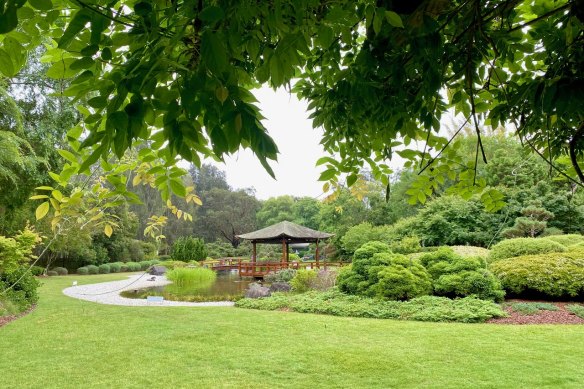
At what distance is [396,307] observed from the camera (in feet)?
28.0

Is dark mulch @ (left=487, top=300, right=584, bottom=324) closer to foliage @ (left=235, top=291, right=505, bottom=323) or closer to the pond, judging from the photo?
foliage @ (left=235, top=291, right=505, bottom=323)

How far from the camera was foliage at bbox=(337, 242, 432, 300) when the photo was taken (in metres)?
9.23

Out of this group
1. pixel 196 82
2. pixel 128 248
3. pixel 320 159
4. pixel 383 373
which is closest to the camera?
pixel 196 82

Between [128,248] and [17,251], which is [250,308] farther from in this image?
[128,248]

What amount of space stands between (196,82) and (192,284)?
16948 mm

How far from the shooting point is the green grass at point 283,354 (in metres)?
4.48

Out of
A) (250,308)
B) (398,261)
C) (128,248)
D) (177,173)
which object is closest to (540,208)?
(398,261)

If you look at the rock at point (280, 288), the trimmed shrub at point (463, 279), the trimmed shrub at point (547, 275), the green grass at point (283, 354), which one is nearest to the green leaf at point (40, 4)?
the green grass at point (283, 354)

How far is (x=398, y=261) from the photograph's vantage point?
9.98m

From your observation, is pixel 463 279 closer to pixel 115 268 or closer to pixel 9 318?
pixel 9 318

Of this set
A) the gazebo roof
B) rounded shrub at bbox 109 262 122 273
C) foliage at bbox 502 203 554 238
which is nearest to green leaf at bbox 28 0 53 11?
foliage at bbox 502 203 554 238

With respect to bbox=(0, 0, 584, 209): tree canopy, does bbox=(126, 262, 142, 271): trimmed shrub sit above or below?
below

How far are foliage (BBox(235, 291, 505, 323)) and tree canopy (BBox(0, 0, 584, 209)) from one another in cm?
601

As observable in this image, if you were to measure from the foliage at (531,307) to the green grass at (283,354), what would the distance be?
3.12 feet
